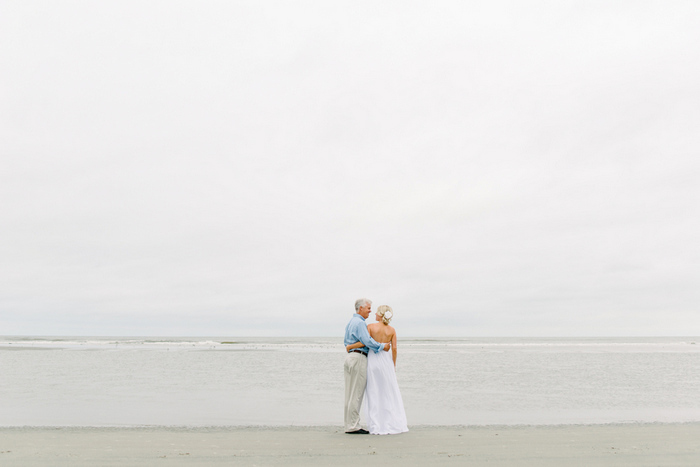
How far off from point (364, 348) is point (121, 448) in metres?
3.74

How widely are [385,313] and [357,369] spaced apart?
100 cm

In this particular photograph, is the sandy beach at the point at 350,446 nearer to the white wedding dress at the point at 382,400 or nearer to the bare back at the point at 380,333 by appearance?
the white wedding dress at the point at 382,400

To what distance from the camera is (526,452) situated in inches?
276

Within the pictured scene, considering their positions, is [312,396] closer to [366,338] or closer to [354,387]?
[354,387]

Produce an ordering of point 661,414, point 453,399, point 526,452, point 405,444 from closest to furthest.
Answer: point 526,452, point 405,444, point 661,414, point 453,399

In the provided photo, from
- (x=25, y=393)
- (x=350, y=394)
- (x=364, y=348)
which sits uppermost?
(x=364, y=348)

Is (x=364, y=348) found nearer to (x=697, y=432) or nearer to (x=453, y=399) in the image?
(x=697, y=432)

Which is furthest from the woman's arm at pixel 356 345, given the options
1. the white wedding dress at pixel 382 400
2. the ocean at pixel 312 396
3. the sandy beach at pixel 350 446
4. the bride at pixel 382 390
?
the ocean at pixel 312 396

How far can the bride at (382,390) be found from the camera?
8.52 m

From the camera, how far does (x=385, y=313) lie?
8867 mm

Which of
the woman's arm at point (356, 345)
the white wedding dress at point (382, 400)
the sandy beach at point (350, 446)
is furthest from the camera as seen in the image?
the woman's arm at point (356, 345)

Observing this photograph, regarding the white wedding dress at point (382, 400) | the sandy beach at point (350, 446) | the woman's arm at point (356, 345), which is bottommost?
the sandy beach at point (350, 446)

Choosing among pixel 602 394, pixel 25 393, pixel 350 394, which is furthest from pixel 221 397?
pixel 602 394

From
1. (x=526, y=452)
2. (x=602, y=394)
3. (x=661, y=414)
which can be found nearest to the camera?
(x=526, y=452)
